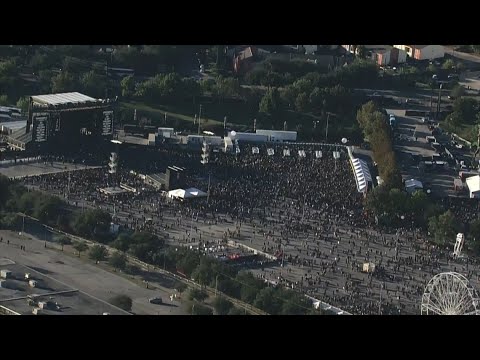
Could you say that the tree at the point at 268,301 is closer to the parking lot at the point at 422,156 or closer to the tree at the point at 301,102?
the parking lot at the point at 422,156

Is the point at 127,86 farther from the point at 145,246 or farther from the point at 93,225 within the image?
the point at 145,246

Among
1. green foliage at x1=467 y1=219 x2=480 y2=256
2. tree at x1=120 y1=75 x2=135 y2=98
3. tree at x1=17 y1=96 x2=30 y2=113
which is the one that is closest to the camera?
green foliage at x1=467 y1=219 x2=480 y2=256

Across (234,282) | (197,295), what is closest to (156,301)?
(197,295)

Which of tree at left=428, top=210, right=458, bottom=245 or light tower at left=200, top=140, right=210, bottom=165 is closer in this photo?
tree at left=428, top=210, right=458, bottom=245

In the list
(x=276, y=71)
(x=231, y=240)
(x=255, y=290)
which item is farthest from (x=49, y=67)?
(x=255, y=290)

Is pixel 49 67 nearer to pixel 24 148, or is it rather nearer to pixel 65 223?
pixel 24 148

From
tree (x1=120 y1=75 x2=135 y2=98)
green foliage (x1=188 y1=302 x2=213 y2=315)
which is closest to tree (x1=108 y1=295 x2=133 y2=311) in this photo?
green foliage (x1=188 y1=302 x2=213 y2=315)

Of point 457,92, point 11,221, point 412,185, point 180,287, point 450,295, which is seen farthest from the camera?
point 457,92

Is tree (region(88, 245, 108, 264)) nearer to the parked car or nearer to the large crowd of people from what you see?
the large crowd of people
